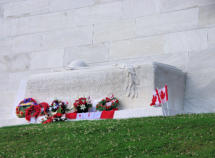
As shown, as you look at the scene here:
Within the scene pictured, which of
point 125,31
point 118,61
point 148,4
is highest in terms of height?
point 148,4

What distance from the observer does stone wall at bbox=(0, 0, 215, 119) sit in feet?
44.6

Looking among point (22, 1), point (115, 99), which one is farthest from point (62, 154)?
point (22, 1)

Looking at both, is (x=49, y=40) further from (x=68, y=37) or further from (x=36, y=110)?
(x=36, y=110)

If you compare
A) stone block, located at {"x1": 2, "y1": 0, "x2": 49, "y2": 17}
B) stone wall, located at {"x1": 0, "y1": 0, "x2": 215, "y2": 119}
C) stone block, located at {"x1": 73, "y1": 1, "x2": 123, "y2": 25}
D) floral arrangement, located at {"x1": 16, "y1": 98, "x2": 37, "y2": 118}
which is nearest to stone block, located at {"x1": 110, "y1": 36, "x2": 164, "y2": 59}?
stone wall, located at {"x1": 0, "y1": 0, "x2": 215, "y2": 119}

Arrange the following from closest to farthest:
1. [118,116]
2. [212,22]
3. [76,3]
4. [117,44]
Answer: [118,116], [212,22], [117,44], [76,3]

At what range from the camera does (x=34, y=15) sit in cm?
1686

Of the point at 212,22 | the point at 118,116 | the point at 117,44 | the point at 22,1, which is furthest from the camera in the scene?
the point at 22,1

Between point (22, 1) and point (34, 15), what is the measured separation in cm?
104

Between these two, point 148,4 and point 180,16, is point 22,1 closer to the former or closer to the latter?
point 148,4

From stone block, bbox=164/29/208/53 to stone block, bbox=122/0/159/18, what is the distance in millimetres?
1336

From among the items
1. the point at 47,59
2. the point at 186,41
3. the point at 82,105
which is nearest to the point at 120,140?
the point at 82,105

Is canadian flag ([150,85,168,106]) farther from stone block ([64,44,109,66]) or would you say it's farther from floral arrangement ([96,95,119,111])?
stone block ([64,44,109,66])

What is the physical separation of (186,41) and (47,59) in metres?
5.59

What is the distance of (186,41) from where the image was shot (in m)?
13.9
